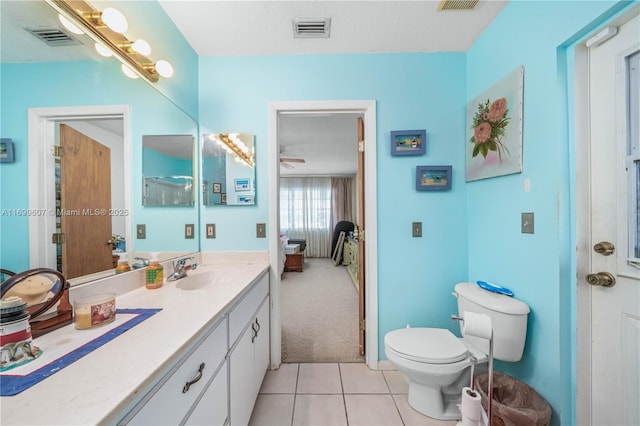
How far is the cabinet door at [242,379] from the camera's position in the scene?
1.06 metres

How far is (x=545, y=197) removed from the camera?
3.85 ft

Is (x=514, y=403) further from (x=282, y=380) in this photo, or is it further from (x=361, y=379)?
(x=282, y=380)

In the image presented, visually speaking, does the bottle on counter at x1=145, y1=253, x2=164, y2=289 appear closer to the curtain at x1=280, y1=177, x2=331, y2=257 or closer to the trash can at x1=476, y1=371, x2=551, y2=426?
the trash can at x1=476, y1=371, x2=551, y2=426

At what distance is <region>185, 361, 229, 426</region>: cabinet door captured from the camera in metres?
0.79

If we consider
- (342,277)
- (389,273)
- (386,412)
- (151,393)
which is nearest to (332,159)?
(342,277)

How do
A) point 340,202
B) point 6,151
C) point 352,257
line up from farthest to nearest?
point 340,202 → point 352,257 → point 6,151

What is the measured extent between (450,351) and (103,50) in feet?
7.47

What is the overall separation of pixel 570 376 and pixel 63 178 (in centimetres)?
233

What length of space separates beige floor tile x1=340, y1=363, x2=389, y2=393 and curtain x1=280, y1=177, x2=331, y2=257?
4.60 meters

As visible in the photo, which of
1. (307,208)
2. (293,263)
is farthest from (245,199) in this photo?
(307,208)

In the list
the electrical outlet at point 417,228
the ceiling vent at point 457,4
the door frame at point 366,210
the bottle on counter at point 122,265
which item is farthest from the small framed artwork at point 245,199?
the ceiling vent at point 457,4

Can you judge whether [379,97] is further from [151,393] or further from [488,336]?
[151,393]

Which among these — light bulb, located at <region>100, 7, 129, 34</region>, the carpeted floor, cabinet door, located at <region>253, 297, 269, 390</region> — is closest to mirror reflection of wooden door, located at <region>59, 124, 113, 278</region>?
light bulb, located at <region>100, 7, 129, 34</region>

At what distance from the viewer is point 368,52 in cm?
177
